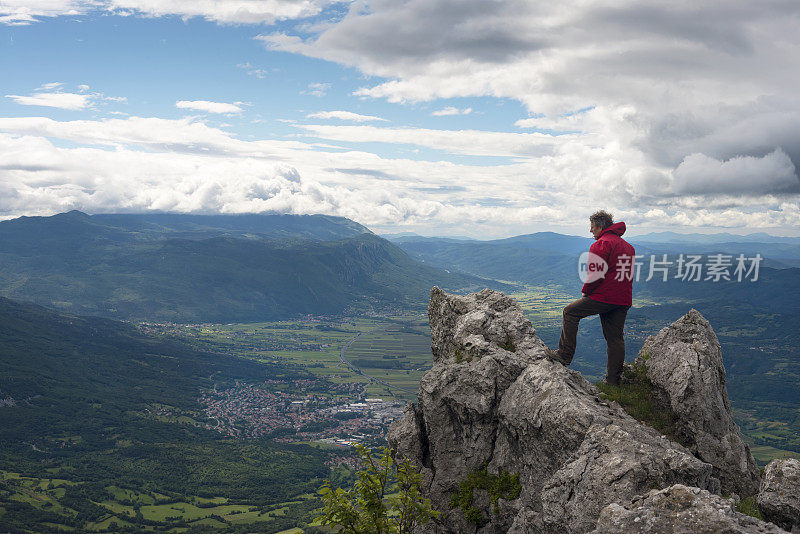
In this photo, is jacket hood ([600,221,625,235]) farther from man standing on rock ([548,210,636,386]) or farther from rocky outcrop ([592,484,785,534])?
rocky outcrop ([592,484,785,534])

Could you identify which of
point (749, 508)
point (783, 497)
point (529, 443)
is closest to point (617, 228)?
point (529, 443)

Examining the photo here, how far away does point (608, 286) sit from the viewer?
21.2 metres

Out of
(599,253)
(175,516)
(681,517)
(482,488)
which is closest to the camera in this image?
(681,517)

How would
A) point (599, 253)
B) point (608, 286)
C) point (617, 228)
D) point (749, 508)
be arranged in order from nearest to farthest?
point (749, 508)
point (599, 253)
point (608, 286)
point (617, 228)

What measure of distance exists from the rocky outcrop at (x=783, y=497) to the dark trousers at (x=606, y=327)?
24.1 ft

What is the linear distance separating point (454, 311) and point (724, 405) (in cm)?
1373

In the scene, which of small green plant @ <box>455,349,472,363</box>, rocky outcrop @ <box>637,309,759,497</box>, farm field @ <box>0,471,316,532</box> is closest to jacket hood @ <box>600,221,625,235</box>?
rocky outcrop @ <box>637,309,759,497</box>

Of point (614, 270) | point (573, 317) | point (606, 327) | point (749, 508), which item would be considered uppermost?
point (614, 270)

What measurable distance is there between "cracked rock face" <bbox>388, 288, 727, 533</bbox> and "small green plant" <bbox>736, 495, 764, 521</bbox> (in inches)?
33.9

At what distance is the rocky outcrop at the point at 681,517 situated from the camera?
33.2 feet

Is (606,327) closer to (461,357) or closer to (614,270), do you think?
(614,270)

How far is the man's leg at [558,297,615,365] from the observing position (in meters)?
21.6

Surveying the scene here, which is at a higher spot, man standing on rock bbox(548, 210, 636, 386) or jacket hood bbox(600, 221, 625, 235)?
jacket hood bbox(600, 221, 625, 235)

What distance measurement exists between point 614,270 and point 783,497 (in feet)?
32.0
